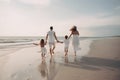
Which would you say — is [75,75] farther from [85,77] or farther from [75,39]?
[75,39]

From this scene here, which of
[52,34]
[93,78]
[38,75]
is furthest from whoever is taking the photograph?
[52,34]

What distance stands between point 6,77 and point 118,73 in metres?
4.20

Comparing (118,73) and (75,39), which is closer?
(118,73)

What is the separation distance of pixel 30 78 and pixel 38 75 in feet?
1.61

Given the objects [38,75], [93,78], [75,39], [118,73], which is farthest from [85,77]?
[75,39]

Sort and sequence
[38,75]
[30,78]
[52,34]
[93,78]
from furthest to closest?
[52,34] → [38,75] → [30,78] → [93,78]

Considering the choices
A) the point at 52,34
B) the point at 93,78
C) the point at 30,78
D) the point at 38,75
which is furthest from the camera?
the point at 52,34

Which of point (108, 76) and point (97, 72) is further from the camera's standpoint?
point (97, 72)

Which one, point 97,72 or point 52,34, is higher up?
point 52,34

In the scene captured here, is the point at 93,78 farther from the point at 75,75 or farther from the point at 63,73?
the point at 63,73

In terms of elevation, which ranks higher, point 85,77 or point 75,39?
point 75,39

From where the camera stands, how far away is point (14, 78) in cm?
638

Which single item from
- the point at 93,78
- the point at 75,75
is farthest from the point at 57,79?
the point at 93,78

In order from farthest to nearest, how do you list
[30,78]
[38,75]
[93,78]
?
1. [38,75]
2. [30,78]
3. [93,78]
